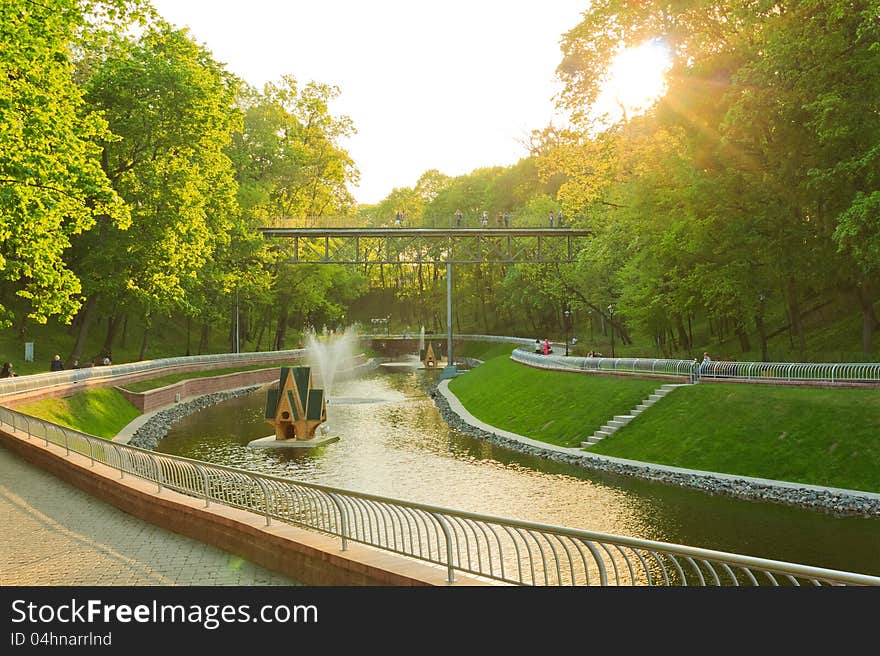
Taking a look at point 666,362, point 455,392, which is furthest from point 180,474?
point 455,392

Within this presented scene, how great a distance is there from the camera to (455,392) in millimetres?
53344

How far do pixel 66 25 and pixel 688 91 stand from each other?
23881 millimetres

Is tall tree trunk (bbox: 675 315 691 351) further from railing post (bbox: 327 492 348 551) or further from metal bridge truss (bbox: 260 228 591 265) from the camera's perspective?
railing post (bbox: 327 492 348 551)

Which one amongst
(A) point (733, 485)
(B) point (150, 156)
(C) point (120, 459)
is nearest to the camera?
(C) point (120, 459)

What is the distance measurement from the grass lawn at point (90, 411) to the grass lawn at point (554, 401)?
58.7 ft

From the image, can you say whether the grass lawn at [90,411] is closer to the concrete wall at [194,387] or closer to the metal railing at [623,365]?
the concrete wall at [194,387]

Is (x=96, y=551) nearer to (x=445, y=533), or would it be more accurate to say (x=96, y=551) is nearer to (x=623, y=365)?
(x=445, y=533)

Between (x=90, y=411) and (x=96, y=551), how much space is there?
82.4ft

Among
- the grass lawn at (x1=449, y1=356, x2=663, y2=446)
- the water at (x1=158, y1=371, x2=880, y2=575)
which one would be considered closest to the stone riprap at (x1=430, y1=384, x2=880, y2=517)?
the water at (x1=158, y1=371, x2=880, y2=575)

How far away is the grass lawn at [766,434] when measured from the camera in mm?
23125

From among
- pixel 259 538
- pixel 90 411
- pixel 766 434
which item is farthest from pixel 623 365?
pixel 259 538

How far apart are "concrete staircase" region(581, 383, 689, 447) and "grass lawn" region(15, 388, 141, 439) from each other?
19731mm

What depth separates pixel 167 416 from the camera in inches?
1694
